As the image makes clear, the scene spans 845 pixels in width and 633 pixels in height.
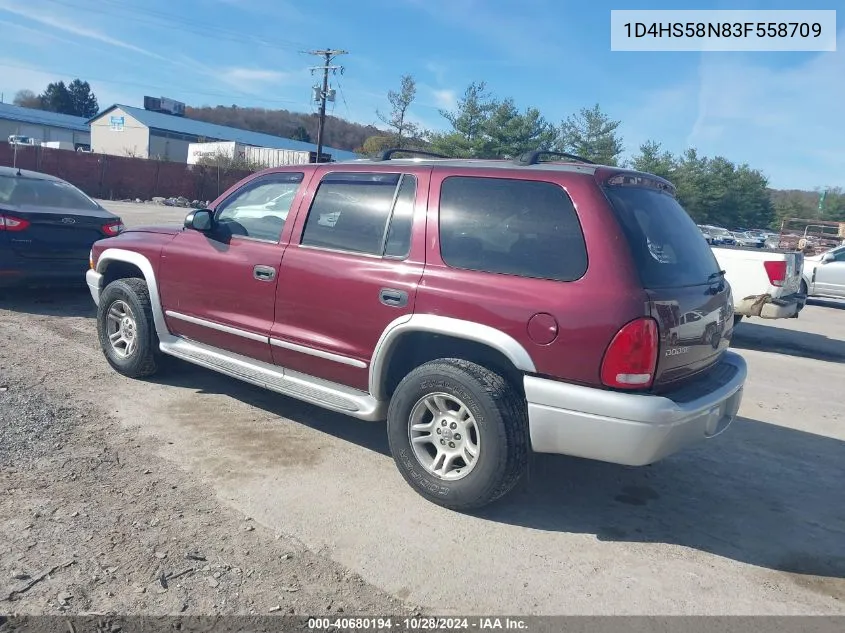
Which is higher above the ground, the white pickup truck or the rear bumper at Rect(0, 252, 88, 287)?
the white pickup truck

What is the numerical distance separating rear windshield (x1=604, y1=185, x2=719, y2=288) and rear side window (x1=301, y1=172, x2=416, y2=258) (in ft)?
3.92

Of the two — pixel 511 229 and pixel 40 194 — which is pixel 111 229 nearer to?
pixel 40 194

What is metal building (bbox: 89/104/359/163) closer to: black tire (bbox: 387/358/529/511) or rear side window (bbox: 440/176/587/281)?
rear side window (bbox: 440/176/587/281)

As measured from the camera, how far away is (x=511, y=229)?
3.69m

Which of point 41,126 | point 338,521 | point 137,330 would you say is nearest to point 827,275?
point 137,330

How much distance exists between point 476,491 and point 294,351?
1.53 meters

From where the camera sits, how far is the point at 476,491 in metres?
3.59

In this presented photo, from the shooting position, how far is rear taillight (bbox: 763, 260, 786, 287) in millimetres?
8875

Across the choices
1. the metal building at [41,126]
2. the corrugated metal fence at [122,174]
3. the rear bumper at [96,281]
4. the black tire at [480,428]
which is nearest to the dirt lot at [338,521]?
the black tire at [480,428]

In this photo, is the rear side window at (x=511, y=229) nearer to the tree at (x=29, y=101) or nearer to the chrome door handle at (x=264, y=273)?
the chrome door handle at (x=264, y=273)

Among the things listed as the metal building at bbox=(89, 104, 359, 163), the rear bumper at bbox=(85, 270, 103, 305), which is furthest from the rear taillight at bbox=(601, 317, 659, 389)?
the metal building at bbox=(89, 104, 359, 163)

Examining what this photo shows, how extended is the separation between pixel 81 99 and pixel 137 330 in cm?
12540

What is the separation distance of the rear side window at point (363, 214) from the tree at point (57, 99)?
121849mm

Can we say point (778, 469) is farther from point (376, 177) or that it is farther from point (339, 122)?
point (339, 122)
